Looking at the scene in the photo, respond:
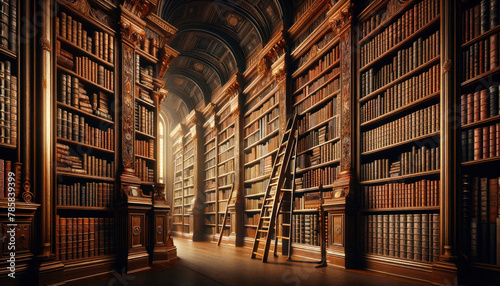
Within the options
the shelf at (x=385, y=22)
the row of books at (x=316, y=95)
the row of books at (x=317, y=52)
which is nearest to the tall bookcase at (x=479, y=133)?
the shelf at (x=385, y=22)

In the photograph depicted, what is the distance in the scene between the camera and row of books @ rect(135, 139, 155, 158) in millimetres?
4447

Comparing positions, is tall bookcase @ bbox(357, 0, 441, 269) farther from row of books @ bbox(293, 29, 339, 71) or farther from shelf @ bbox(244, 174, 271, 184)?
shelf @ bbox(244, 174, 271, 184)

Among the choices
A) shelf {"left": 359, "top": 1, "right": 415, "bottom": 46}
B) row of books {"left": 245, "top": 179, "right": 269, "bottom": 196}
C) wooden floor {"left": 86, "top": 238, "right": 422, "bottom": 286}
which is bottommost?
wooden floor {"left": 86, "top": 238, "right": 422, "bottom": 286}

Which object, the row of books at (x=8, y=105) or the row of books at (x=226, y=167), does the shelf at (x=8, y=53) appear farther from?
the row of books at (x=226, y=167)

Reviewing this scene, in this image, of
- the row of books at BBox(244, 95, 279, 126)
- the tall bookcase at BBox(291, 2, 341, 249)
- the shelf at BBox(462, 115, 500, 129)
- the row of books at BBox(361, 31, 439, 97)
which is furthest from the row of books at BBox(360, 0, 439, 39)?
the row of books at BBox(244, 95, 279, 126)

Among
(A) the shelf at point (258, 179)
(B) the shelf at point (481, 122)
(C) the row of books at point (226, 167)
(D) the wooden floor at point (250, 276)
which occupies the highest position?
(B) the shelf at point (481, 122)

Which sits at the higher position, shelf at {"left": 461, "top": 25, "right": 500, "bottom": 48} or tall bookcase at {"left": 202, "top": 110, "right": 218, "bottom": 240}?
shelf at {"left": 461, "top": 25, "right": 500, "bottom": 48}

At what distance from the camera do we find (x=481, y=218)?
260 centimetres

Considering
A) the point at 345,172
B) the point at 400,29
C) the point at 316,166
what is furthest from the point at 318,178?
the point at 400,29

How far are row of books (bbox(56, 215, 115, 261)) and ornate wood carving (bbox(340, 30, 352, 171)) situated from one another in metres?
3.06

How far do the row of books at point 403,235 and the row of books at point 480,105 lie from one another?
3.19ft

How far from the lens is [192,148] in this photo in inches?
409

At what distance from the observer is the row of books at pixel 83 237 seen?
319cm

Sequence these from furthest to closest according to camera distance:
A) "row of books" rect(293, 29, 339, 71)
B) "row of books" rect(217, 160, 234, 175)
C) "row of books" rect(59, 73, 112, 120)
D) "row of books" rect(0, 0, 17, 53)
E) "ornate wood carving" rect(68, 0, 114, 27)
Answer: "row of books" rect(217, 160, 234, 175)
"row of books" rect(293, 29, 339, 71)
"ornate wood carving" rect(68, 0, 114, 27)
"row of books" rect(59, 73, 112, 120)
"row of books" rect(0, 0, 17, 53)
